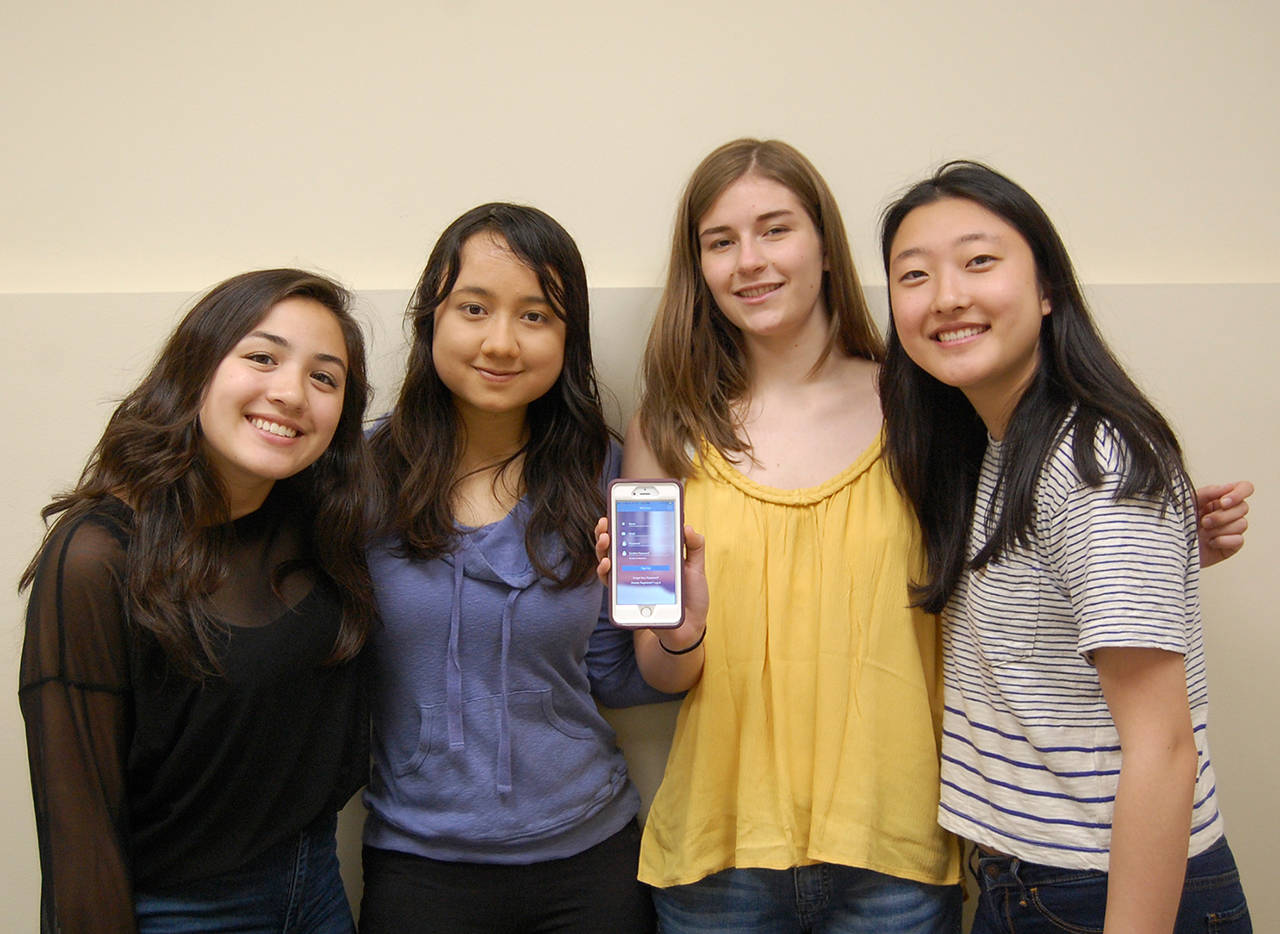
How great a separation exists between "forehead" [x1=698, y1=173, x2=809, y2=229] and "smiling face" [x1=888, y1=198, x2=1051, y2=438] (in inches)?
9.3

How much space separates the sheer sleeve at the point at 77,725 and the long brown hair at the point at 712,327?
73 cm

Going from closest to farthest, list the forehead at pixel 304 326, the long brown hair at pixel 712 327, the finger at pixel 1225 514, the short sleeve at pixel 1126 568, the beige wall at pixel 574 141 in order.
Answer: the short sleeve at pixel 1126 568
the forehead at pixel 304 326
the finger at pixel 1225 514
the long brown hair at pixel 712 327
the beige wall at pixel 574 141

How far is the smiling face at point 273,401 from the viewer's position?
3.36 feet

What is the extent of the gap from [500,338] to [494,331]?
0.05 feet

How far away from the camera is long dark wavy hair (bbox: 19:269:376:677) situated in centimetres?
98

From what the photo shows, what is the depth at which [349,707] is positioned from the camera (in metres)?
1.17

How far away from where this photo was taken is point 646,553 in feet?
3.70

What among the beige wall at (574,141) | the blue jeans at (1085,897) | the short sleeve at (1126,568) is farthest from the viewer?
the beige wall at (574,141)

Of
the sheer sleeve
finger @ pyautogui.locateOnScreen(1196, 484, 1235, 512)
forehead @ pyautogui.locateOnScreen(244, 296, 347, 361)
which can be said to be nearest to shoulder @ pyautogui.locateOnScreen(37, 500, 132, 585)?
the sheer sleeve

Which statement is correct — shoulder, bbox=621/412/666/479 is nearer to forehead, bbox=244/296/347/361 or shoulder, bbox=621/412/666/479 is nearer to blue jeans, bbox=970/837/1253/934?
forehead, bbox=244/296/347/361

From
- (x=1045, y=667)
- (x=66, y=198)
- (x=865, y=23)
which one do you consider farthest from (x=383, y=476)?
(x=865, y=23)

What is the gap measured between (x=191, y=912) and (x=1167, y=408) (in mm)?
1630

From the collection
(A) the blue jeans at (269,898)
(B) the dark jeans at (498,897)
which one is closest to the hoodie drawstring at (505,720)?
(B) the dark jeans at (498,897)

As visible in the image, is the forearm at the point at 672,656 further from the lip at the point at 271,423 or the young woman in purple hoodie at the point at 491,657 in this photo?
the lip at the point at 271,423
